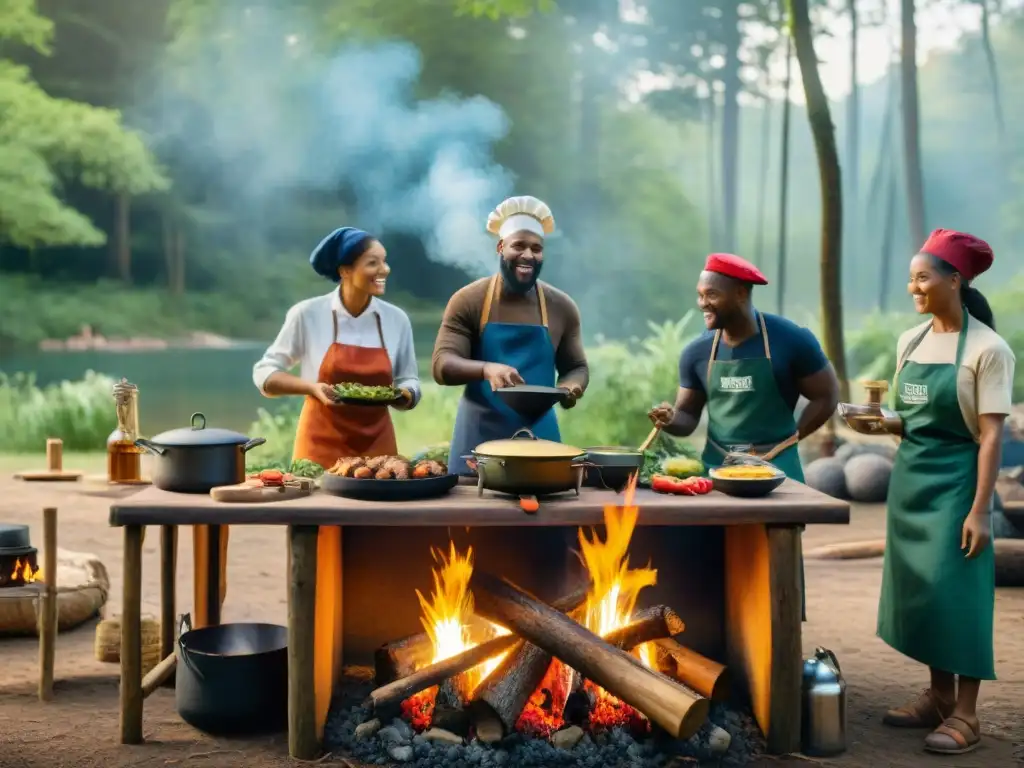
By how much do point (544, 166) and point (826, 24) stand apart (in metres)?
4.98

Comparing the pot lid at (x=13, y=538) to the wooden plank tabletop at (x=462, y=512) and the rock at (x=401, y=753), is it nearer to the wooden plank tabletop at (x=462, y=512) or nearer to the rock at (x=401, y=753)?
the wooden plank tabletop at (x=462, y=512)

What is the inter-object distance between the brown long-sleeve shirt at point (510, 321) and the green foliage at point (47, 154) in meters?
12.3

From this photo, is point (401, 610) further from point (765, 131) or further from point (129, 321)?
point (765, 131)

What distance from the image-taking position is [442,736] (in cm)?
378

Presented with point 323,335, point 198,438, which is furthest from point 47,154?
point 198,438

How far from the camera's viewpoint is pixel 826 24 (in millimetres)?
17047

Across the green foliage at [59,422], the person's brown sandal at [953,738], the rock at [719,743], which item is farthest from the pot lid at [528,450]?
the green foliage at [59,422]

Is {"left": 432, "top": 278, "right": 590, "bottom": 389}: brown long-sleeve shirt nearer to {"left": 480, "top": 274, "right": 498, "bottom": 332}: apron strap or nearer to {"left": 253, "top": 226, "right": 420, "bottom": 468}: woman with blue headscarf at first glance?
{"left": 480, "top": 274, "right": 498, "bottom": 332}: apron strap

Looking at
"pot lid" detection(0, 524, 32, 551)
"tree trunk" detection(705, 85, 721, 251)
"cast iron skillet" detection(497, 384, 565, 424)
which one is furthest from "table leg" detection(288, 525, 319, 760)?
"tree trunk" detection(705, 85, 721, 251)

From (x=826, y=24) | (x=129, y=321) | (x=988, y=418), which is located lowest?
(x=988, y=418)

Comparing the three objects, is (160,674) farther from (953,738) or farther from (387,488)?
(953,738)

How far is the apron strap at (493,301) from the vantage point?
14.6 feet

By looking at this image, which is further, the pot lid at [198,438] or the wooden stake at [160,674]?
the wooden stake at [160,674]

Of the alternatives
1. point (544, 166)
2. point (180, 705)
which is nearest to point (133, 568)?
point (180, 705)
